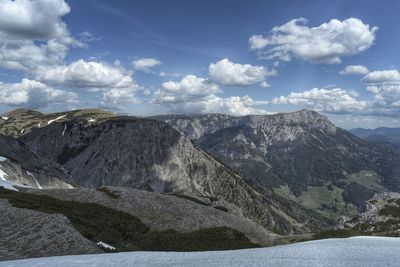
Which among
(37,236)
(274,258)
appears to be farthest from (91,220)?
(274,258)

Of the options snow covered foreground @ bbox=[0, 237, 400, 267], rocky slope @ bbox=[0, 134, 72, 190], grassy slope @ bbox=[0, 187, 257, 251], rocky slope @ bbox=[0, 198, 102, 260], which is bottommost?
rocky slope @ bbox=[0, 134, 72, 190]

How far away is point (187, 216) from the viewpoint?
173 feet

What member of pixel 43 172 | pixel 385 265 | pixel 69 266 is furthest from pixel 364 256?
pixel 43 172

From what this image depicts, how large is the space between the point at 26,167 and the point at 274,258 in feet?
441

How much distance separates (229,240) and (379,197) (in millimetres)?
84718

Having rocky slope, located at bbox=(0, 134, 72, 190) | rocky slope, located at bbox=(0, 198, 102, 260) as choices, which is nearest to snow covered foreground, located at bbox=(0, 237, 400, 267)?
rocky slope, located at bbox=(0, 198, 102, 260)

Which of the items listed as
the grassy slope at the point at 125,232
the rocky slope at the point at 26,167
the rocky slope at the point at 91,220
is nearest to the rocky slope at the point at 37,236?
the rocky slope at the point at 91,220

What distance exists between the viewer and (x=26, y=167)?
136500 mm

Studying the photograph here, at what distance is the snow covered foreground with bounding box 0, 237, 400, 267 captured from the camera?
52.1ft

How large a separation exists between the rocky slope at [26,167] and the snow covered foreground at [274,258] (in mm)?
88756

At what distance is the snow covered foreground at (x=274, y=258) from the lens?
1588cm

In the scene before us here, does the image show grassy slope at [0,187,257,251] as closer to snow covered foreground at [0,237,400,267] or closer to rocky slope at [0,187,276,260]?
rocky slope at [0,187,276,260]

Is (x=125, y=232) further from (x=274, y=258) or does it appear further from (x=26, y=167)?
(x=26, y=167)

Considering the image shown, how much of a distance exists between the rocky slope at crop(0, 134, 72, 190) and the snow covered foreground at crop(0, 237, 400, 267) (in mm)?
88756
